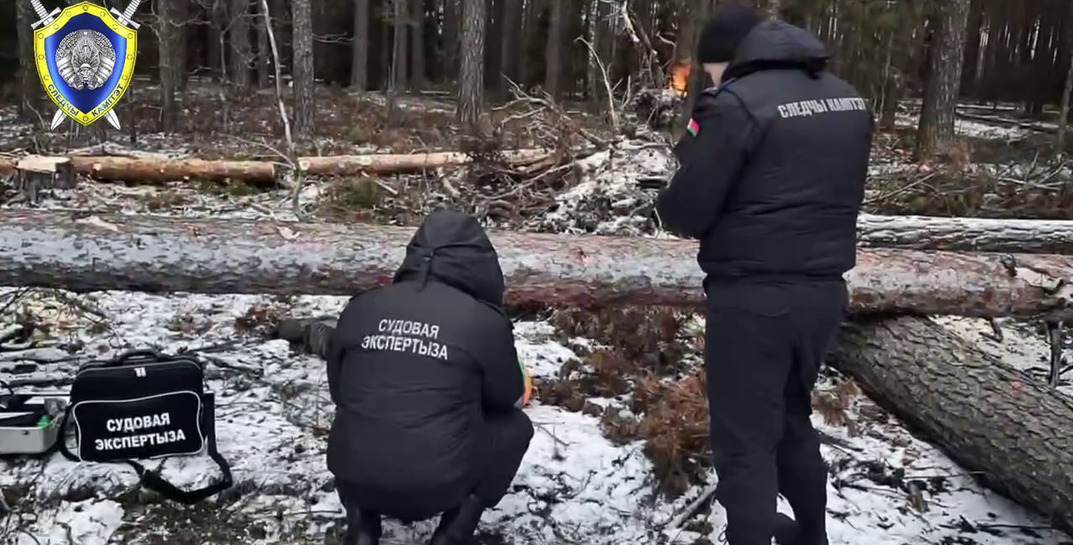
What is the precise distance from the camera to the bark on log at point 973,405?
11.8 feet

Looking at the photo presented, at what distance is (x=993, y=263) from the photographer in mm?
4844

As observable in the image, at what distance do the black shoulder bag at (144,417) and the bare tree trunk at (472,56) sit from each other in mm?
12559

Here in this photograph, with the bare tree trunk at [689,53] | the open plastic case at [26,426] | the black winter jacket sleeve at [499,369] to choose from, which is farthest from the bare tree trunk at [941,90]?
the open plastic case at [26,426]

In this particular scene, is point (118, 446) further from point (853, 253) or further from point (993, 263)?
point (993, 263)

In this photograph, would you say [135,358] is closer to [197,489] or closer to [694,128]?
[197,489]

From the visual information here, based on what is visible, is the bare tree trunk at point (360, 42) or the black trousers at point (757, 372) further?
the bare tree trunk at point (360, 42)

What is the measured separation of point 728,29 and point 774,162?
0.50 metres

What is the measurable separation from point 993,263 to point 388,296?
363cm

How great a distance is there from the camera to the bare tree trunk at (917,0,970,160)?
1335 cm

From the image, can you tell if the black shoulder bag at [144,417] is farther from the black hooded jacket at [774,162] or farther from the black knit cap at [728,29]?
the black knit cap at [728,29]

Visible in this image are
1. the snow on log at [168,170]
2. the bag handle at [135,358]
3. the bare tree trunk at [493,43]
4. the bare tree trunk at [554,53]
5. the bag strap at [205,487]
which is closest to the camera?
the bag strap at [205,487]

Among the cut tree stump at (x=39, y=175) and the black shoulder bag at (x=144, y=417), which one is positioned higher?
the cut tree stump at (x=39, y=175)

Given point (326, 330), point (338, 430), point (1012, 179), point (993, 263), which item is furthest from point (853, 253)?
point (1012, 179)

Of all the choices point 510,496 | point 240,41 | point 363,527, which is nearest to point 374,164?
point 510,496
